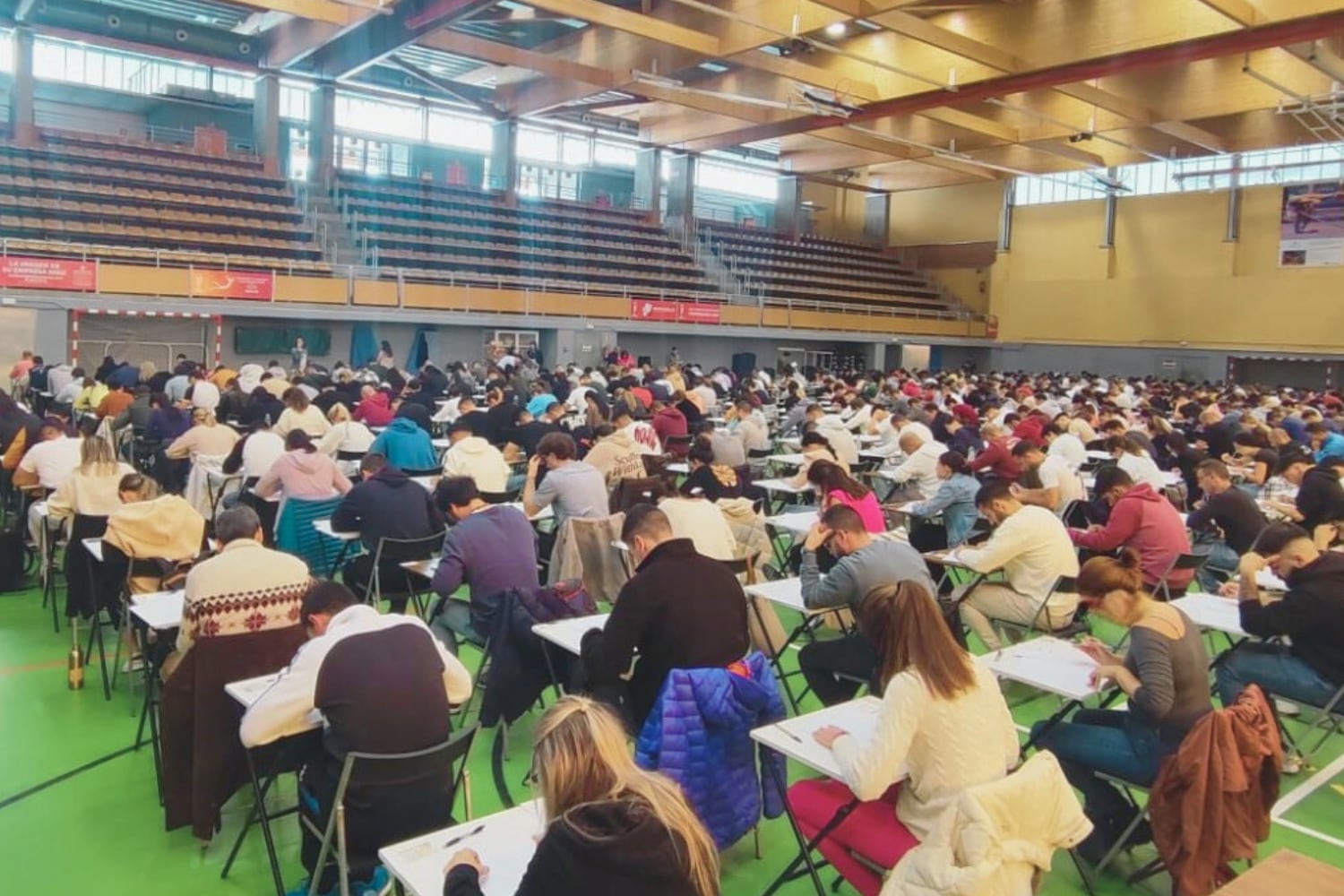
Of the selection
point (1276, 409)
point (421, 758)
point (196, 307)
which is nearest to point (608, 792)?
point (421, 758)

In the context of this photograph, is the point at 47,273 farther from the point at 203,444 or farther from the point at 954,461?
the point at 954,461

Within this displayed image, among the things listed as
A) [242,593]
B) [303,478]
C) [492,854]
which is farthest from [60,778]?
[492,854]

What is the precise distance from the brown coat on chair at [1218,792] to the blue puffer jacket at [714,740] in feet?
4.10

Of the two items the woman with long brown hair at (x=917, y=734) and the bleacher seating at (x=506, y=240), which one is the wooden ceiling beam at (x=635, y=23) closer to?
the bleacher seating at (x=506, y=240)

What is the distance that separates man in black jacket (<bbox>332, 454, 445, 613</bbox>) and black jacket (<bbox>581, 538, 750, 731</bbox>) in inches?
90.9

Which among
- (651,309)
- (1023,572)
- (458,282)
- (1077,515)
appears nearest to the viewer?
(1023,572)

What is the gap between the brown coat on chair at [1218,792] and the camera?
309 centimetres

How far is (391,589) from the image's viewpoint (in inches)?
233

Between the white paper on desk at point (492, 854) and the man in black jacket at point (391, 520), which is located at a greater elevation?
the man in black jacket at point (391, 520)

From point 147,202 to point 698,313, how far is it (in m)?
12.1

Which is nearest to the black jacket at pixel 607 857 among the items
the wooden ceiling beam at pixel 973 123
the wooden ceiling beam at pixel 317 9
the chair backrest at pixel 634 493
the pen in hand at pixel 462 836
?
the pen in hand at pixel 462 836

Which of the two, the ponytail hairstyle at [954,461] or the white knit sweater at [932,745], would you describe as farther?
the ponytail hairstyle at [954,461]

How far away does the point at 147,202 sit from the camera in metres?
19.9

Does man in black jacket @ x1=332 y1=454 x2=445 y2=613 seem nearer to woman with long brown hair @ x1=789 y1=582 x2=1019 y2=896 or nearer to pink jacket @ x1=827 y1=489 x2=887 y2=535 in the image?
pink jacket @ x1=827 y1=489 x2=887 y2=535
